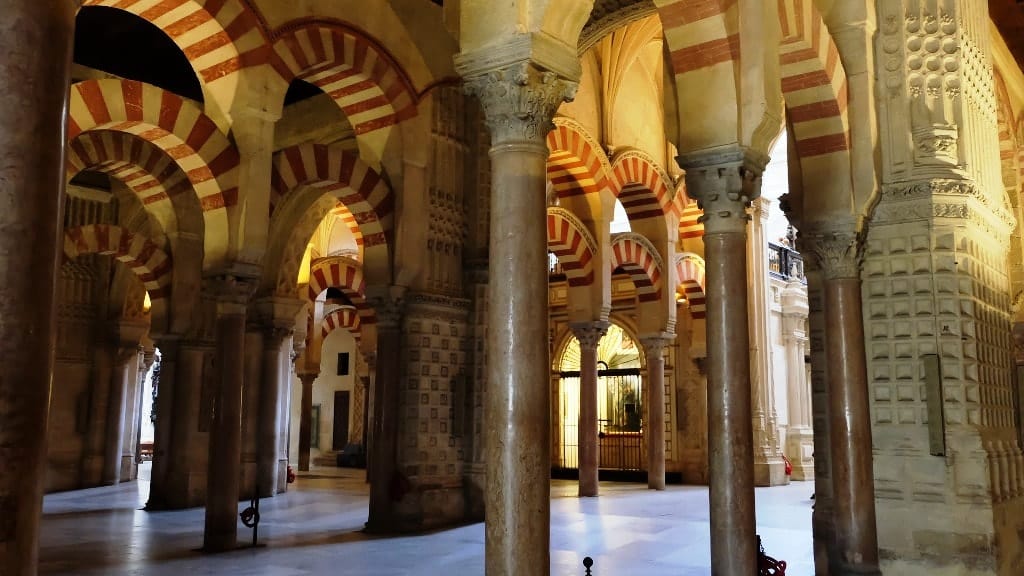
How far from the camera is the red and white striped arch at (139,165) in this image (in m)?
8.45

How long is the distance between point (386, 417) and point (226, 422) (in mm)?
1642

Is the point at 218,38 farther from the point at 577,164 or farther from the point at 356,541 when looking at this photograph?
the point at 577,164

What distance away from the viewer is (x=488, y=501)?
3.39 meters

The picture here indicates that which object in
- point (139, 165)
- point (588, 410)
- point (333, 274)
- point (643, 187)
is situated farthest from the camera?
point (333, 274)

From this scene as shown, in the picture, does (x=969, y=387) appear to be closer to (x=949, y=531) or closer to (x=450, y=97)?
(x=949, y=531)

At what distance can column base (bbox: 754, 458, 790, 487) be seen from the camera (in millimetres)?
12352

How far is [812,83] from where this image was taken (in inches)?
233

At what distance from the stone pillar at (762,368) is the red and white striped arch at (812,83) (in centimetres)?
684

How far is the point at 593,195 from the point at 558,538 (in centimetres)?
557

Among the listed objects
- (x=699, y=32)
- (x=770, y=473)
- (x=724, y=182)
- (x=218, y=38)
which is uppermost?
(x=218, y=38)

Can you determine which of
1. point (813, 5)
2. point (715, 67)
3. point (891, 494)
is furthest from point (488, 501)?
point (813, 5)

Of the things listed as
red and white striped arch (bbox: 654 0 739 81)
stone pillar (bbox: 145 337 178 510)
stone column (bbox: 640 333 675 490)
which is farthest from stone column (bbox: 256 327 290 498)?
red and white striped arch (bbox: 654 0 739 81)

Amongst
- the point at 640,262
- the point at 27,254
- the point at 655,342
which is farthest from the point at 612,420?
the point at 27,254

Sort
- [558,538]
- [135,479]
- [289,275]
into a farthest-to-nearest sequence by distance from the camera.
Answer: [135,479], [289,275], [558,538]
